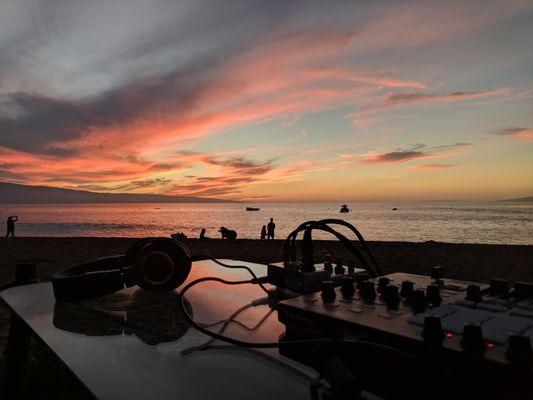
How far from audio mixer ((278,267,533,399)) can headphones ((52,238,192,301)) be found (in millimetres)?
756

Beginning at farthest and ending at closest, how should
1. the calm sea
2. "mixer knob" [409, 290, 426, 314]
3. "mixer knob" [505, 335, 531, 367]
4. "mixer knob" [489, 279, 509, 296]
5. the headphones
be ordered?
the calm sea → the headphones → "mixer knob" [489, 279, 509, 296] → "mixer knob" [409, 290, 426, 314] → "mixer knob" [505, 335, 531, 367]

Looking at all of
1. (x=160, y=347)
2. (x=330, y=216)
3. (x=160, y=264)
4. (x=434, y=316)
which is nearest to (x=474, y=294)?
(x=434, y=316)

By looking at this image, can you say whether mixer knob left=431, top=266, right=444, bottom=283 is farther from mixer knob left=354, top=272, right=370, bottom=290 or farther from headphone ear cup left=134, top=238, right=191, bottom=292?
headphone ear cup left=134, top=238, right=191, bottom=292

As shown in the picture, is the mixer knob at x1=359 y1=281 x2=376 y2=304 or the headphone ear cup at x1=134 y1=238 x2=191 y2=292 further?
the headphone ear cup at x1=134 y1=238 x2=191 y2=292

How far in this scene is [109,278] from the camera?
1398mm

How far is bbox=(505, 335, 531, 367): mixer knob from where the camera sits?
0.48 m

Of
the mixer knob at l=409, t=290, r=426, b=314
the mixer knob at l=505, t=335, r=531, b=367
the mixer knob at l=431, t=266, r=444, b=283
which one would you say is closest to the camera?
the mixer knob at l=505, t=335, r=531, b=367

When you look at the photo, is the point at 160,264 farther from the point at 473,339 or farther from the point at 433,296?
the point at 473,339

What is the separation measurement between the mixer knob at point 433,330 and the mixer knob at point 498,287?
0.40 m

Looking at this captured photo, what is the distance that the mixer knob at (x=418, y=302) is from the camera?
776mm

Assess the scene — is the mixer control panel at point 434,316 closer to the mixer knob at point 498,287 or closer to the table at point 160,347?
the mixer knob at point 498,287

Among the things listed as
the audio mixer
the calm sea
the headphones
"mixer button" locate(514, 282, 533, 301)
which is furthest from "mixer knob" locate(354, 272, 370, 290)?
the calm sea

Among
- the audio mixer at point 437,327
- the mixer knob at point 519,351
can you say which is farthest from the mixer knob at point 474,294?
the mixer knob at point 519,351

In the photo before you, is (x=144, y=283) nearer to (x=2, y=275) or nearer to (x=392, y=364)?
(x=392, y=364)
